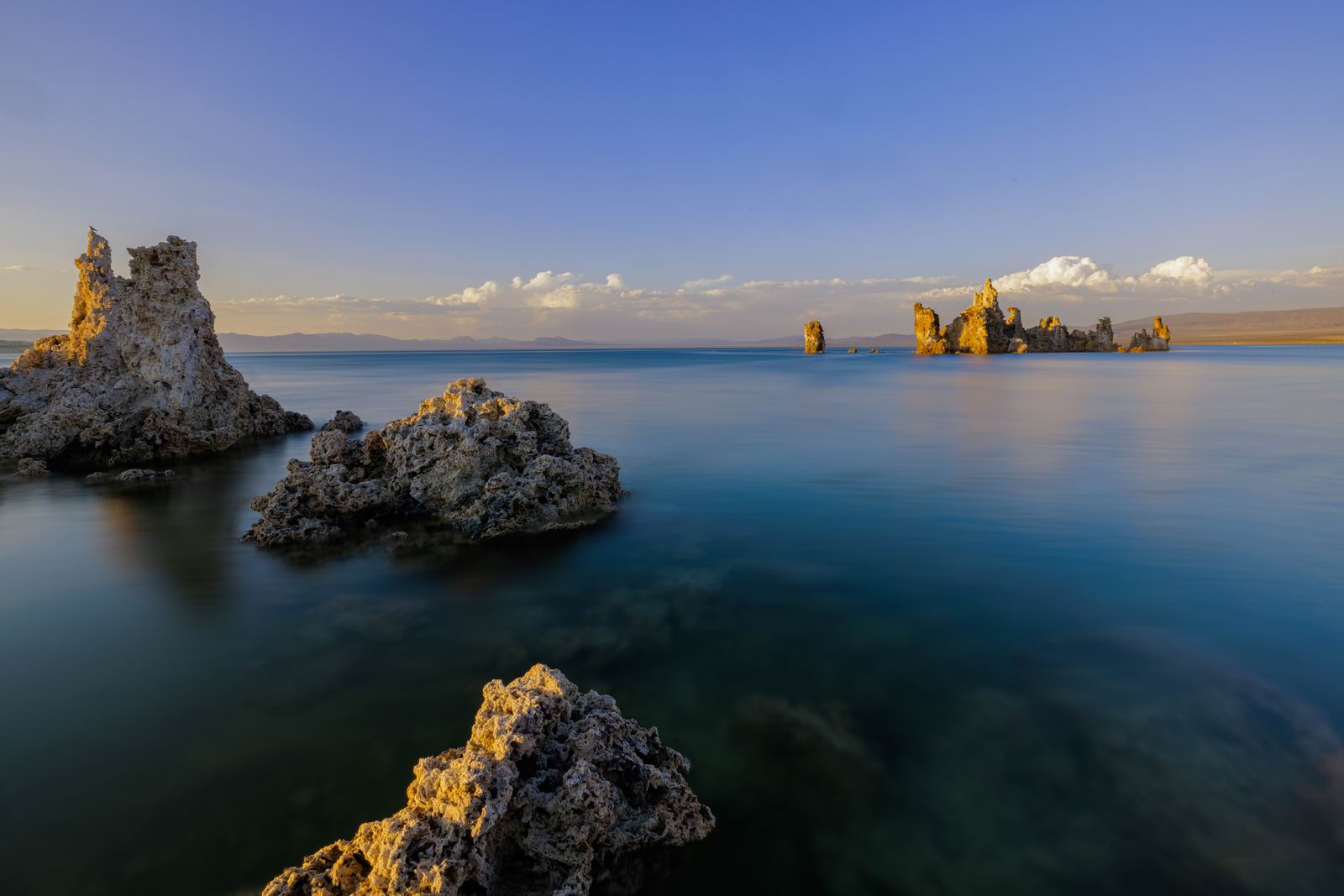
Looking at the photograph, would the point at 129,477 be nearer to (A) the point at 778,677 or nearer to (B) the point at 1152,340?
(A) the point at 778,677

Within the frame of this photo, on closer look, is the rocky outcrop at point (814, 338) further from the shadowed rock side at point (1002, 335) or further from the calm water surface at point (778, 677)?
the calm water surface at point (778, 677)

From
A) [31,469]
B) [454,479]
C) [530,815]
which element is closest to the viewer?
[530,815]

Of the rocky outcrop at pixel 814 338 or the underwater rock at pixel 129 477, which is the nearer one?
the underwater rock at pixel 129 477

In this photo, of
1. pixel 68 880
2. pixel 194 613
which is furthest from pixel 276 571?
→ pixel 68 880

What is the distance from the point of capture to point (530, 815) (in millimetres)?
3322

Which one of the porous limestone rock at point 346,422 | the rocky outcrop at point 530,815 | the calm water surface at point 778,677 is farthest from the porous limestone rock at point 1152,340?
the rocky outcrop at point 530,815

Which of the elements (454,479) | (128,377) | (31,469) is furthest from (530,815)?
(128,377)

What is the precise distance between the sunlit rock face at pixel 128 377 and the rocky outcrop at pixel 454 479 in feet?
27.8

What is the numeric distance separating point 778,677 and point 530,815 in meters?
2.50

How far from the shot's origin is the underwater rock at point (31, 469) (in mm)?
13305

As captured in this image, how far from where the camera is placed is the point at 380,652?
5.69 meters

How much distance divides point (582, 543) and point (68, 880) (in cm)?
578

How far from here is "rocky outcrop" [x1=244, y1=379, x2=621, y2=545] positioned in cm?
913

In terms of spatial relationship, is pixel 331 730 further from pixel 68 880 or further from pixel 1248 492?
pixel 1248 492
